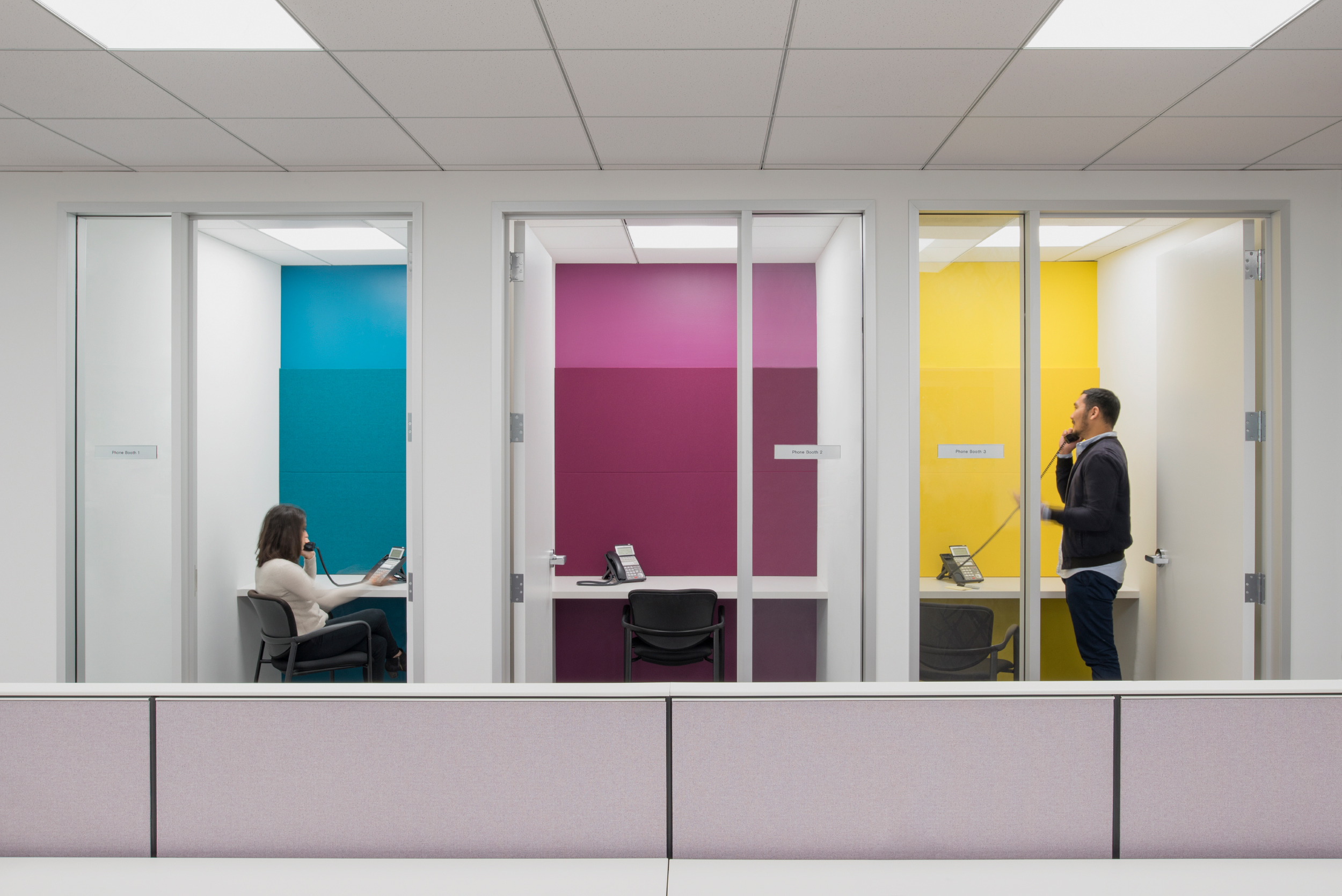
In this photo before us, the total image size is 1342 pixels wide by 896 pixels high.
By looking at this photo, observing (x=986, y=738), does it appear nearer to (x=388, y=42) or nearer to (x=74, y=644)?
(x=388, y=42)

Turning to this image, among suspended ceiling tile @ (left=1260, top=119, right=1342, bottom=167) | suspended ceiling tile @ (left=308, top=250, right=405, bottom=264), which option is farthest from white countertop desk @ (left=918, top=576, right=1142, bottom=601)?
suspended ceiling tile @ (left=308, top=250, right=405, bottom=264)

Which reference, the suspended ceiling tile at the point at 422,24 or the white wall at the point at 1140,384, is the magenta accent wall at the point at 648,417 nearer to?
the white wall at the point at 1140,384

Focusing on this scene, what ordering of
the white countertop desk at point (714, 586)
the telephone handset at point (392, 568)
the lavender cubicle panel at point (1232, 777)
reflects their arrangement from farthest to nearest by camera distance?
the telephone handset at point (392, 568) < the white countertop desk at point (714, 586) < the lavender cubicle panel at point (1232, 777)

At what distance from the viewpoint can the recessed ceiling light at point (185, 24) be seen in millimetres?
1791

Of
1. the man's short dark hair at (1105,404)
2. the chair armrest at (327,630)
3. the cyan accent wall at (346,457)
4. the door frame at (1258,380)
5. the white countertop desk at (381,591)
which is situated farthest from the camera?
the cyan accent wall at (346,457)

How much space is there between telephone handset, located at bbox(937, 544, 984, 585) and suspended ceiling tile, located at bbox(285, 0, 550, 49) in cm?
237

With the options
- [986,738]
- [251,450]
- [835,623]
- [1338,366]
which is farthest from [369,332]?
[1338,366]

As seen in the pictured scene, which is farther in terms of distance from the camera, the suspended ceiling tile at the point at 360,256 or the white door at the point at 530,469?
the suspended ceiling tile at the point at 360,256

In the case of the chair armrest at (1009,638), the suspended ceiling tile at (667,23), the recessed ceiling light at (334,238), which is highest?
the recessed ceiling light at (334,238)

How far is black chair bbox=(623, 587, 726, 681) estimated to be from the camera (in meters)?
3.30

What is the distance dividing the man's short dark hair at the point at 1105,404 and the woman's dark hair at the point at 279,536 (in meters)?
3.77

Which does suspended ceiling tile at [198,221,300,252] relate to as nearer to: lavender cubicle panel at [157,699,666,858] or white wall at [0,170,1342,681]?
white wall at [0,170,1342,681]

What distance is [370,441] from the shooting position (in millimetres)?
4211

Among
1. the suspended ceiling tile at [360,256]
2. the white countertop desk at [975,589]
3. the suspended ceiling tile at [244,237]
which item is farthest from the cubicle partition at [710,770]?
the suspended ceiling tile at [360,256]
